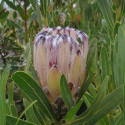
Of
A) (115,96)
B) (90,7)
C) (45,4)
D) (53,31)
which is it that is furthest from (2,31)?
(115,96)

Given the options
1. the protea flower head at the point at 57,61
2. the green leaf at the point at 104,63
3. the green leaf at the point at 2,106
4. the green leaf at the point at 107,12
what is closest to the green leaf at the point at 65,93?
the protea flower head at the point at 57,61

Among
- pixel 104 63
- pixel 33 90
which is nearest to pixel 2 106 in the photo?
pixel 33 90

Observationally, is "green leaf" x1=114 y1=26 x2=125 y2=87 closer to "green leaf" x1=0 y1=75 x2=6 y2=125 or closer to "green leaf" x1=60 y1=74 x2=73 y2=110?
"green leaf" x1=60 y1=74 x2=73 y2=110

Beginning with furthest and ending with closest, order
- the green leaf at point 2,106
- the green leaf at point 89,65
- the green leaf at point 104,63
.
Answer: the green leaf at point 104,63 < the green leaf at point 89,65 < the green leaf at point 2,106

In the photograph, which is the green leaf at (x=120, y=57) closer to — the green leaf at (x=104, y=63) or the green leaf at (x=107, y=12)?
the green leaf at (x=104, y=63)

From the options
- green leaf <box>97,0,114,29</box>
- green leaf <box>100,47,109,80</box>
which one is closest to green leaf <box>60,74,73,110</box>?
green leaf <box>100,47,109,80</box>

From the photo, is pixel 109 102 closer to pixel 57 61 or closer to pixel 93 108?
pixel 93 108

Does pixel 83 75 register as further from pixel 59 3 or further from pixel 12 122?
pixel 59 3
